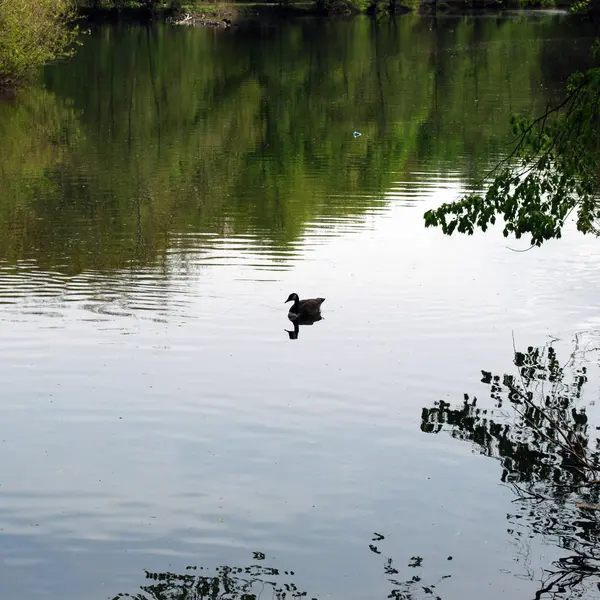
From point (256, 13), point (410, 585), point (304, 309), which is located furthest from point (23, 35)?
point (256, 13)

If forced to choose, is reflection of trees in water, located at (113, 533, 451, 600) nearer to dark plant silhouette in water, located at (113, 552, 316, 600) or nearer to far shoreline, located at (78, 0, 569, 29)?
dark plant silhouette in water, located at (113, 552, 316, 600)

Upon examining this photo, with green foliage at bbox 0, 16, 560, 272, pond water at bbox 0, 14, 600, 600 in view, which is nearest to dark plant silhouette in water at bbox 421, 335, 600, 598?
pond water at bbox 0, 14, 600, 600

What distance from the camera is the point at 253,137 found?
49.2m

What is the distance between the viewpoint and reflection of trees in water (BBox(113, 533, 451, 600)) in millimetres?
11383

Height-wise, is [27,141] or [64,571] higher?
[27,141]

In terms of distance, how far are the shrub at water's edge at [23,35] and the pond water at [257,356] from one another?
14.6 metres

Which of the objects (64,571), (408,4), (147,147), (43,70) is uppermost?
(408,4)

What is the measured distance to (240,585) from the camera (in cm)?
1162

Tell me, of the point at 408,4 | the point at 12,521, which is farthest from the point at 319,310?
the point at 408,4

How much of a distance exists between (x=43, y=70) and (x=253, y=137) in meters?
34.9

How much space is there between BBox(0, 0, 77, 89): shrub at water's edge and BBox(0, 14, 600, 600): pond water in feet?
47.8

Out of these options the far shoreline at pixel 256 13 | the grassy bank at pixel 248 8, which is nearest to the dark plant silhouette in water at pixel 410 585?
the grassy bank at pixel 248 8

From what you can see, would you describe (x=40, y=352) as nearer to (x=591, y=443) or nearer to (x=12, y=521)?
(x=12, y=521)

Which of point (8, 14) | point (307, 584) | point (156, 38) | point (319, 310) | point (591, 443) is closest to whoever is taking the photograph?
point (307, 584)
